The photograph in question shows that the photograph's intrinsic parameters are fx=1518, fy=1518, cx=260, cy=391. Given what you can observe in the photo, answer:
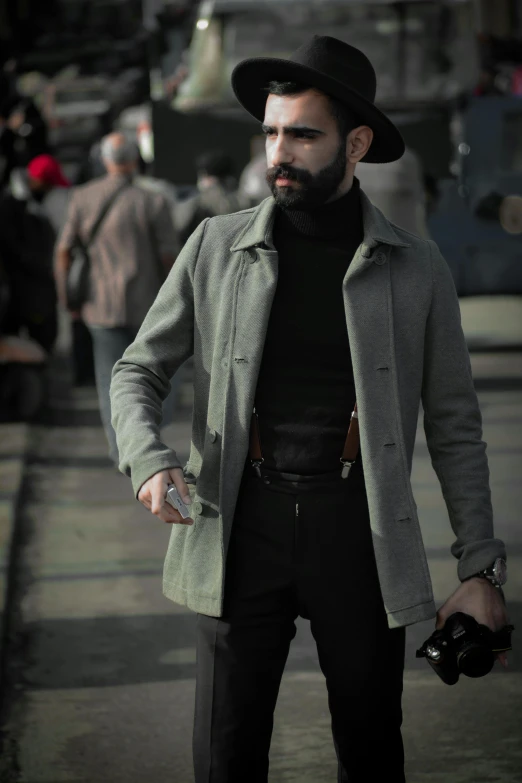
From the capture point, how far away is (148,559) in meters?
6.92

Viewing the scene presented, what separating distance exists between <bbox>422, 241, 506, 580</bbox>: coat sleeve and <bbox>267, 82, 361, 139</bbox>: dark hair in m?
0.32

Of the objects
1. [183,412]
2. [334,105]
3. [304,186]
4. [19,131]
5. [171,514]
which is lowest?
[19,131]

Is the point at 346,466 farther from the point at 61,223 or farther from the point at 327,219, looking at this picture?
the point at 61,223

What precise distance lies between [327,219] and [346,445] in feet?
1.58

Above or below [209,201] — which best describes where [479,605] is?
above

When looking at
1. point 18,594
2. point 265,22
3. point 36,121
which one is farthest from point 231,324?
point 36,121

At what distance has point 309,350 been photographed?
3.19m

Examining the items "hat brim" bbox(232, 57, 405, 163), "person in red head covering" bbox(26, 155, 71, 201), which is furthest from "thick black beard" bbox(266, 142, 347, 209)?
"person in red head covering" bbox(26, 155, 71, 201)

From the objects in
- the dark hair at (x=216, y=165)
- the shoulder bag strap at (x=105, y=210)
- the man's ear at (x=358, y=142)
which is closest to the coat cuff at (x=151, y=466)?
the man's ear at (x=358, y=142)

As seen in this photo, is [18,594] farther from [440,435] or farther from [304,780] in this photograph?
[440,435]

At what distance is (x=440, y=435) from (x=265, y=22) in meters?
13.4

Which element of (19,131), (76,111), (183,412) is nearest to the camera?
(183,412)

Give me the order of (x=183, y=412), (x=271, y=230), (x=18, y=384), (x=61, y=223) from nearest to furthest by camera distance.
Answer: (x=271, y=230) → (x=18, y=384) → (x=183, y=412) → (x=61, y=223)

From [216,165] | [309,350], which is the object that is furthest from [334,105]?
[216,165]
